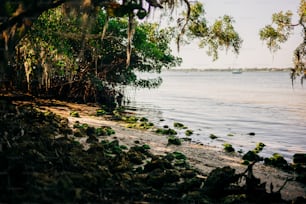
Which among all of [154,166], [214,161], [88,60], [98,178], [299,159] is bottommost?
[299,159]

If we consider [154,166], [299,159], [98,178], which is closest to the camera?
[98,178]

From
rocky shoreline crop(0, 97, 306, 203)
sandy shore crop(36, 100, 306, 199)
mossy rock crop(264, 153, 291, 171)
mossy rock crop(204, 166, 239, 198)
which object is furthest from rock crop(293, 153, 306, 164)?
mossy rock crop(204, 166, 239, 198)

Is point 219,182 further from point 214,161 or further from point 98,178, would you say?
point 214,161

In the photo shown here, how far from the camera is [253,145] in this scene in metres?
12.5

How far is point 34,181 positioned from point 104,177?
1.15m

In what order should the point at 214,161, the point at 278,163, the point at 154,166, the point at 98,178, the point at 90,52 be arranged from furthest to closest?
the point at 90,52 → the point at 278,163 → the point at 214,161 → the point at 154,166 → the point at 98,178

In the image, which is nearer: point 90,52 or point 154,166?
point 154,166

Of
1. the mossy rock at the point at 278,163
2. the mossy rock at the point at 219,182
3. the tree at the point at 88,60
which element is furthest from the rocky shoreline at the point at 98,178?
the tree at the point at 88,60

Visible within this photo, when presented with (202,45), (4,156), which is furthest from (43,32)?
(202,45)

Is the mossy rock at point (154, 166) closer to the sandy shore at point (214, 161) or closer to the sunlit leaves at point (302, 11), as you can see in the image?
the sandy shore at point (214, 161)

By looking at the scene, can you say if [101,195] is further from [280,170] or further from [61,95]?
[61,95]

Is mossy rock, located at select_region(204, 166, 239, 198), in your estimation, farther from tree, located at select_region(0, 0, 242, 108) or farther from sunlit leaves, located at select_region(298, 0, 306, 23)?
sunlit leaves, located at select_region(298, 0, 306, 23)

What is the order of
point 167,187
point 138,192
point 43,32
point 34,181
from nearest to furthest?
point 34,181 → point 138,192 → point 167,187 → point 43,32

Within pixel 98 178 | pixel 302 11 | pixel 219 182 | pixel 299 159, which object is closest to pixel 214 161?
pixel 299 159
